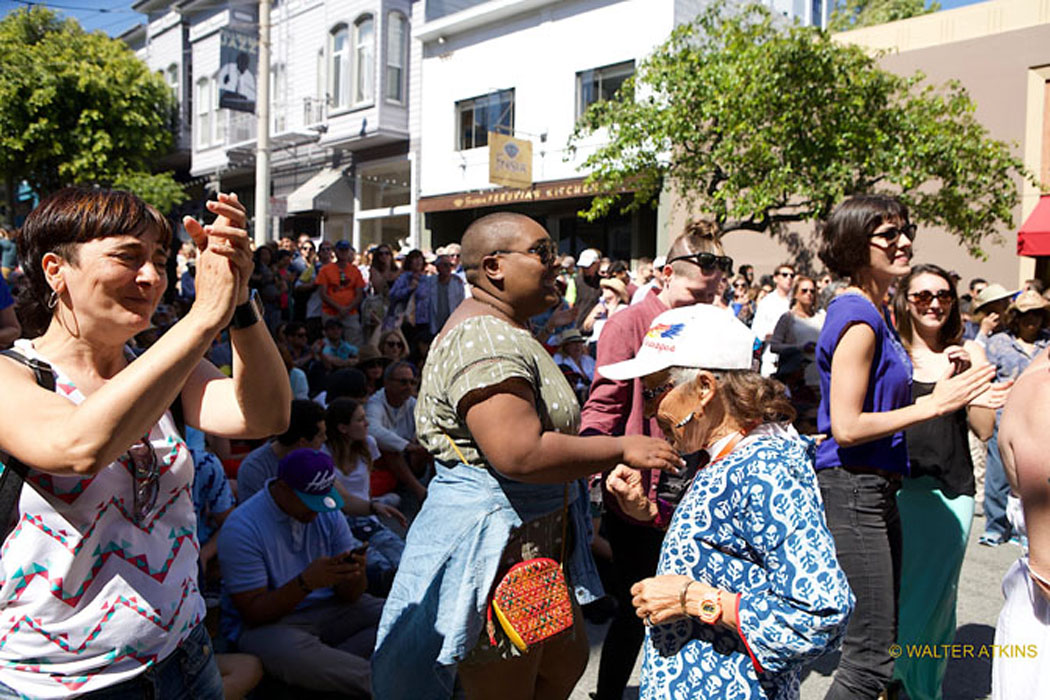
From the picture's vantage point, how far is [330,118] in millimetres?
23172

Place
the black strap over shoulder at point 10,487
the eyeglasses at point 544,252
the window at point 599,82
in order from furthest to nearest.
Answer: the window at point 599,82 → the eyeglasses at point 544,252 → the black strap over shoulder at point 10,487

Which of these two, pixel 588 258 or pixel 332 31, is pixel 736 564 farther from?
pixel 332 31

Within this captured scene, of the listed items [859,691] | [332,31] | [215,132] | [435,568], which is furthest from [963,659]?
[215,132]

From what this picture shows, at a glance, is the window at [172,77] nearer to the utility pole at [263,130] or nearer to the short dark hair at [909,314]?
the utility pole at [263,130]

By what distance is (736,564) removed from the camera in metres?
1.92

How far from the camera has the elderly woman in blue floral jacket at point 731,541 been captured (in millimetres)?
1797

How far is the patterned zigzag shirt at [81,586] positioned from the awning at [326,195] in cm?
2202

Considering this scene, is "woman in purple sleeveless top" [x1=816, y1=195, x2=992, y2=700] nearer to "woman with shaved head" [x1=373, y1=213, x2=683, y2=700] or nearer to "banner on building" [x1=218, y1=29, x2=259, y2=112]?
"woman with shaved head" [x1=373, y1=213, x2=683, y2=700]

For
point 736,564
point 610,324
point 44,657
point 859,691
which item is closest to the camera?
point 44,657

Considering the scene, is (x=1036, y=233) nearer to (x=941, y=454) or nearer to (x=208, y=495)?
(x=941, y=454)

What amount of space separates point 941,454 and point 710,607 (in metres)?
1.66

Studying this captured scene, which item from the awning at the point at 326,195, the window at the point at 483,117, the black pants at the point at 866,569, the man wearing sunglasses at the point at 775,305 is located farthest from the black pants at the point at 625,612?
the awning at the point at 326,195

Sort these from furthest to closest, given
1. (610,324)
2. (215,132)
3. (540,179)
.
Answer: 1. (215,132)
2. (540,179)
3. (610,324)

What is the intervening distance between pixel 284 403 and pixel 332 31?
2350 centimetres
